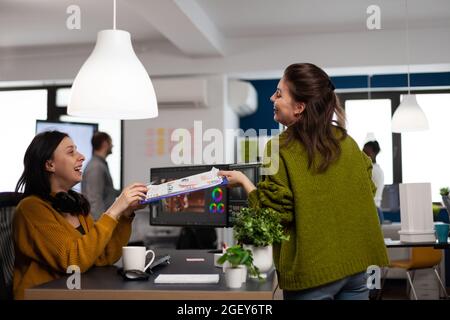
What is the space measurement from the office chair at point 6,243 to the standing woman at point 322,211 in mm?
988

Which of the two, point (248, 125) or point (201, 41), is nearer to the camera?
point (201, 41)

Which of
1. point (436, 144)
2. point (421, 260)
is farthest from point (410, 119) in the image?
point (436, 144)

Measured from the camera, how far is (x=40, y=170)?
239 centimetres

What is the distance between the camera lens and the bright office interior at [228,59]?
5.54 m

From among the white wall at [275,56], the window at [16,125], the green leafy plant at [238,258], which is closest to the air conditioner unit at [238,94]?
the white wall at [275,56]

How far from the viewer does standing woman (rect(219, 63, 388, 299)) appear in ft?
5.45

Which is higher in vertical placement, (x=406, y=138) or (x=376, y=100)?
(x=376, y=100)

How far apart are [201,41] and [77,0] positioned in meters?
1.32

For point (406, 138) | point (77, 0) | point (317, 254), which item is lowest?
point (317, 254)

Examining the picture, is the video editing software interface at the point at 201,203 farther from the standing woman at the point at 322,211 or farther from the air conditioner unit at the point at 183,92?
the air conditioner unit at the point at 183,92

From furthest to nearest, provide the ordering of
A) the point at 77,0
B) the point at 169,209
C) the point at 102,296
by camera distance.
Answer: the point at 77,0, the point at 169,209, the point at 102,296

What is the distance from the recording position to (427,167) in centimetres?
771
